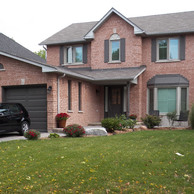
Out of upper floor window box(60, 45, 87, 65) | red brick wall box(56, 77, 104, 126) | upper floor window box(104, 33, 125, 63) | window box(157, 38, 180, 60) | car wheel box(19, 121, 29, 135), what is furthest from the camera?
upper floor window box(60, 45, 87, 65)

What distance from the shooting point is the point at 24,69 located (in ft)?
50.1

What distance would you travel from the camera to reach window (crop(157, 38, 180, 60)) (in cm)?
1889

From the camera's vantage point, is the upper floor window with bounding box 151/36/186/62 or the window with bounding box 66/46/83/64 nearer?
the upper floor window with bounding box 151/36/186/62

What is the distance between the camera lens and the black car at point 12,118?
1219cm

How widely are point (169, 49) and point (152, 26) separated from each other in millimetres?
2192

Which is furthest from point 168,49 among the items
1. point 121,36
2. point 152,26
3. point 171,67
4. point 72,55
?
point 72,55

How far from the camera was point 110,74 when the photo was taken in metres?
17.9

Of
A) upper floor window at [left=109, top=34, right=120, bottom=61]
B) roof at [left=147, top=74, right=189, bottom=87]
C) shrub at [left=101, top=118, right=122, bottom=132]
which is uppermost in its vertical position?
upper floor window at [left=109, top=34, right=120, bottom=61]

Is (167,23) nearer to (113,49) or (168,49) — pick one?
(168,49)

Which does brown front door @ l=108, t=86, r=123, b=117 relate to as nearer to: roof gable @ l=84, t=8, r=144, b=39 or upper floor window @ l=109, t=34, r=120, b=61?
upper floor window @ l=109, t=34, r=120, b=61

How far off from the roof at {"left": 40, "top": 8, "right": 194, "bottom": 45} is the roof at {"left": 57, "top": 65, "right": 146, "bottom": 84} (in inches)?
98.4

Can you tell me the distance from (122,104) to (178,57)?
4672 millimetres

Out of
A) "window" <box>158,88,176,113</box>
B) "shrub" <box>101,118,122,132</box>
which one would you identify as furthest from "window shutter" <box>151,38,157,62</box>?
"shrub" <box>101,118,122,132</box>

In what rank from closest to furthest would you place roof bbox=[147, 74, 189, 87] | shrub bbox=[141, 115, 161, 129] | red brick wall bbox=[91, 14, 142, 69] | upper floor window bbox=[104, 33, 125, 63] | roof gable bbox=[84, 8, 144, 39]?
1. shrub bbox=[141, 115, 161, 129]
2. roof bbox=[147, 74, 189, 87]
3. roof gable bbox=[84, 8, 144, 39]
4. red brick wall bbox=[91, 14, 142, 69]
5. upper floor window bbox=[104, 33, 125, 63]
